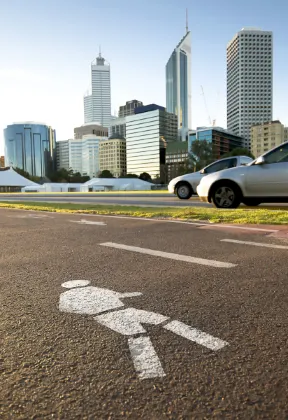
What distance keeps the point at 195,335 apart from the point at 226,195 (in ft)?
24.8

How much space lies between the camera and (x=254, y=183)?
832 centimetres

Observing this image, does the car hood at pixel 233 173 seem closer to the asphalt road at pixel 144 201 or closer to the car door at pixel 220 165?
the asphalt road at pixel 144 201

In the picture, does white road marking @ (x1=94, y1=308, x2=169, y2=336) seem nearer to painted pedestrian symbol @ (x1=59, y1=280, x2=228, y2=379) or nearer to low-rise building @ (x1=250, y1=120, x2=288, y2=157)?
painted pedestrian symbol @ (x1=59, y1=280, x2=228, y2=379)

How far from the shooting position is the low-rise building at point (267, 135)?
152625mm

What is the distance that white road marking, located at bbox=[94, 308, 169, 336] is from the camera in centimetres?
187

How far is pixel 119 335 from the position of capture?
70.9 inches

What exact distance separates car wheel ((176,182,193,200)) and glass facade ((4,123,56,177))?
589ft

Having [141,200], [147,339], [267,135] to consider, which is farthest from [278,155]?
[267,135]

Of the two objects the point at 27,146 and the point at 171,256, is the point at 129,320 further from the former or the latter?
the point at 27,146

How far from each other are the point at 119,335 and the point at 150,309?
409 millimetres

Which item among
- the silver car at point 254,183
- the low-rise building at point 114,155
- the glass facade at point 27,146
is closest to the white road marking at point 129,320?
the silver car at point 254,183

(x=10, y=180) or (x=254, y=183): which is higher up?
(x=10, y=180)

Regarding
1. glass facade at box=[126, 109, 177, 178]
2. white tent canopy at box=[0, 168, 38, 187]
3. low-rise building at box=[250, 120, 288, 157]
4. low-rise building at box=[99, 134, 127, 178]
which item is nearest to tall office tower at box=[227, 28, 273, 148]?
low-rise building at box=[250, 120, 288, 157]

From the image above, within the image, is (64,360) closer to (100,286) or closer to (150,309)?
(150,309)
